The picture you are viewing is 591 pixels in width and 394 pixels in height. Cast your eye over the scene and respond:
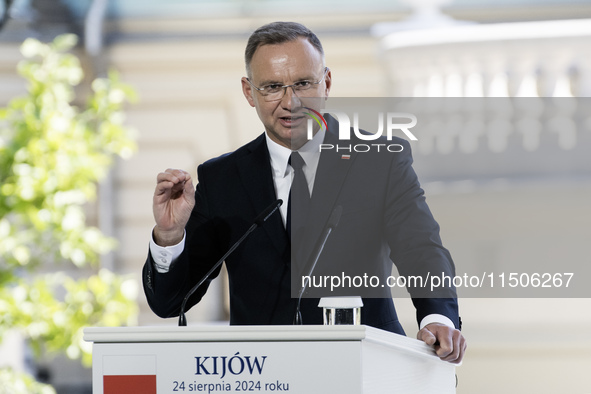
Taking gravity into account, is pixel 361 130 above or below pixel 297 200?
above

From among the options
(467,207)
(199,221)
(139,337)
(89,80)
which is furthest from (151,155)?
(139,337)

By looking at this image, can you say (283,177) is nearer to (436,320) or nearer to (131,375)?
(436,320)

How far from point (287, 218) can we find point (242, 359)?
2.22ft

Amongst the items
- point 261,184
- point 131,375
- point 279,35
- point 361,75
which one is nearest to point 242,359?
point 131,375

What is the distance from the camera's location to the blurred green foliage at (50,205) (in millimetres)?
4391

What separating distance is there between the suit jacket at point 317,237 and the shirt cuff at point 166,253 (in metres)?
0.02

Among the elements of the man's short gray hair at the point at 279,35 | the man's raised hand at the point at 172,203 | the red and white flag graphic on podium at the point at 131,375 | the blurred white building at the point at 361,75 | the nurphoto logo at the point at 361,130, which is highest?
the blurred white building at the point at 361,75

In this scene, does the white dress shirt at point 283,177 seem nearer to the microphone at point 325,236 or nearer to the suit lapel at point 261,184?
the suit lapel at point 261,184

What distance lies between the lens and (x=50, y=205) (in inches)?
176

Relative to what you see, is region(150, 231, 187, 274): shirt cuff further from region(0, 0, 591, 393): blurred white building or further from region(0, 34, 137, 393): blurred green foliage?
region(0, 0, 591, 393): blurred white building

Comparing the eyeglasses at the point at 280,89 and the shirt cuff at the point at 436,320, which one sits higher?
the eyeglasses at the point at 280,89

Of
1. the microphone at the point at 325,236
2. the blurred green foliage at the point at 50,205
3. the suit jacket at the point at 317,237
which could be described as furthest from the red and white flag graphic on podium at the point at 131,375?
the blurred green foliage at the point at 50,205

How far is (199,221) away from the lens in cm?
233

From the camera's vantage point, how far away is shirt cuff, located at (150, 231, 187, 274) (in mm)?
2109
